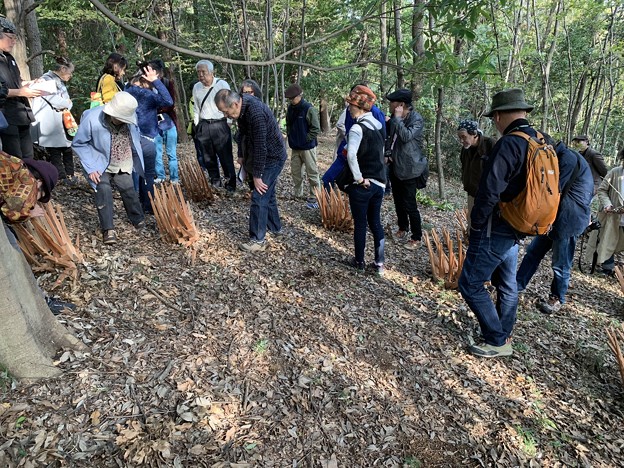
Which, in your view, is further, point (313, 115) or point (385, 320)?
point (313, 115)

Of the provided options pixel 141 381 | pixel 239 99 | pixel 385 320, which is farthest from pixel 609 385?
pixel 239 99

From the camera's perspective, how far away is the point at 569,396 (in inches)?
107

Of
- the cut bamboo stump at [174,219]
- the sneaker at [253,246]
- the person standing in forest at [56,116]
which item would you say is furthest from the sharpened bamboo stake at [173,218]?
the person standing in forest at [56,116]

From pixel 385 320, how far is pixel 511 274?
107 cm

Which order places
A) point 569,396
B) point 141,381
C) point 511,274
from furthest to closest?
point 511,274 < point 569,396 < point 141,381

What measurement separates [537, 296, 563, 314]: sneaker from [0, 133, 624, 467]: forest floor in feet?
0.30

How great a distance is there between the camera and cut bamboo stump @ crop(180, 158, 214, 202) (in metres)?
5.06

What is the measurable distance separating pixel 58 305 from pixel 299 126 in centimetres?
383

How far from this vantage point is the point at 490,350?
2.98 meters

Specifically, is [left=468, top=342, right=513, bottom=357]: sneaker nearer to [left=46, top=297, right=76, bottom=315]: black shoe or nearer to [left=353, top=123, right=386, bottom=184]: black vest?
[left=353, top=123, right=386, bottom=184]: black vest

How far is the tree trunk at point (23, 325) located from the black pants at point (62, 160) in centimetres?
338

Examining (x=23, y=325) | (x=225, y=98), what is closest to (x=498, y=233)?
(x=225, y=98)

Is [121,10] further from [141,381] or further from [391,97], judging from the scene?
[141,381]

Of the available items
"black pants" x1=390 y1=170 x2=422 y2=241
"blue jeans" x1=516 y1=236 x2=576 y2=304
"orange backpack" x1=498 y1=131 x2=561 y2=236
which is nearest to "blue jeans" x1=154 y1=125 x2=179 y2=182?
"black pants" x1=390 y1=170 x2=422 y2=241
